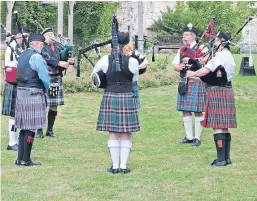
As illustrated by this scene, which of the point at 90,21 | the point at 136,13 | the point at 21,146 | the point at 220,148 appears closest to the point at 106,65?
the point at 21,146

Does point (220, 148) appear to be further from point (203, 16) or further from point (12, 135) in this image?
point (203, 16)

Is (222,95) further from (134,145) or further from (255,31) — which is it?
(255,31)

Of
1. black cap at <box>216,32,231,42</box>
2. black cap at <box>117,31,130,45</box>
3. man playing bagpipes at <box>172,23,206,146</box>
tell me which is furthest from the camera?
man playing bagpipes at <box>172,23,206,146</box>

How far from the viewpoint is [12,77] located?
7.66 m

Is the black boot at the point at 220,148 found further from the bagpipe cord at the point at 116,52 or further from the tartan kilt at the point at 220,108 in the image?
the bagpipe cord at the point at 116,52

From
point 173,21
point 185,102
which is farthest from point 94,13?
point 185,102

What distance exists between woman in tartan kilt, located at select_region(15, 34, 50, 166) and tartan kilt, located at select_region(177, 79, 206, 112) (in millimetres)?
2334

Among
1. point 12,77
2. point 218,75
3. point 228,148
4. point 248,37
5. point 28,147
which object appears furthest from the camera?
point 248,37

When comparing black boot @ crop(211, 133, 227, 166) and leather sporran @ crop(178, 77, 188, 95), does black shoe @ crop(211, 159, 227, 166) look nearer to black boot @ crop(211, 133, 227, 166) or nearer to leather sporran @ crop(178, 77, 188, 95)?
black boot @ crop(211, 133, 227, 166)

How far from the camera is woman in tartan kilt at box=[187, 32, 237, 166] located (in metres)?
6.73

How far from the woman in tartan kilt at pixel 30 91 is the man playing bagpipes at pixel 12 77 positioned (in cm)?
91

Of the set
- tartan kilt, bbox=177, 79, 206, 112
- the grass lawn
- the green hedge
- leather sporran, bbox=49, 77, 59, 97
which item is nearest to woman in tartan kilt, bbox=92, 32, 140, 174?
the grass lawn

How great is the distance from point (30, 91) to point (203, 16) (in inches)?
1366

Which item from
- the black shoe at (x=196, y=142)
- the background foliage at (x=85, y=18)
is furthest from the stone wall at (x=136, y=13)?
the black shoe at (x=196, y=142)
